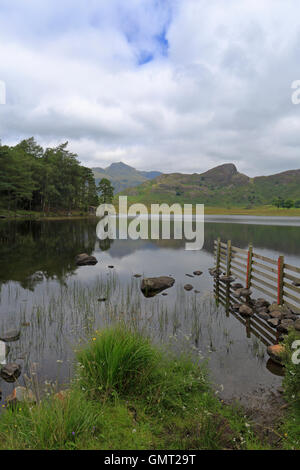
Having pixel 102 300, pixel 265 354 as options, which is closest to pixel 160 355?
pixel 265 354

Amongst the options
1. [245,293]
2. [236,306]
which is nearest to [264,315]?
[236,306]

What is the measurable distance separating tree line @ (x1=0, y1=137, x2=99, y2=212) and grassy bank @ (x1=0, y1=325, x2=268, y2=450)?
7646 centimetres

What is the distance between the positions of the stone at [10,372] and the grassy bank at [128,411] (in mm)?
1993

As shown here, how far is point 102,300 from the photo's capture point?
13.7 meters

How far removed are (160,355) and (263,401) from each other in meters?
2.77

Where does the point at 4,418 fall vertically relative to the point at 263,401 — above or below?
above

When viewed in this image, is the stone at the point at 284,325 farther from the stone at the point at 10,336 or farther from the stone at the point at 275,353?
the stone at the point at 10,336

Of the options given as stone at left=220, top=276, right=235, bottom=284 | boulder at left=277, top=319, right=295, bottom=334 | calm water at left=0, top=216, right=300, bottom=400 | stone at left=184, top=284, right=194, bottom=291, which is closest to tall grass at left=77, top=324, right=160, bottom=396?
calm water at left=0, top=216, right=300, bottom=400

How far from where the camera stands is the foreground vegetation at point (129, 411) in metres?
3.89

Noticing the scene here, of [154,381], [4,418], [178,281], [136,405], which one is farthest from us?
[178,281]

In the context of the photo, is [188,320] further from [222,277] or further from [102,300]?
[222,277]

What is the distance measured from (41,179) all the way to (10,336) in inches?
3479

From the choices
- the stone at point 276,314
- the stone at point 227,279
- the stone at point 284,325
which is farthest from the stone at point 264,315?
the stone at point 227,279

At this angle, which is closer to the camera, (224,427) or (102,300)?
(224,427)
